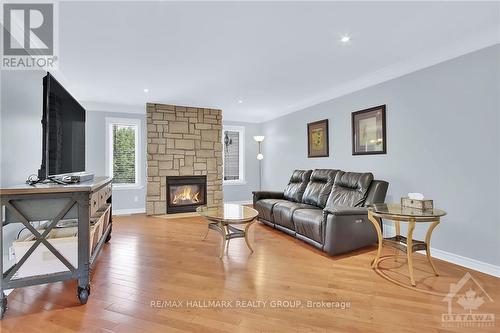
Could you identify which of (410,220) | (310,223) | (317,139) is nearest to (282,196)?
(317,139)

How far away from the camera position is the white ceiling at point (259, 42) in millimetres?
2141

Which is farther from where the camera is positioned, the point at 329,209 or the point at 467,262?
the point at 329,209

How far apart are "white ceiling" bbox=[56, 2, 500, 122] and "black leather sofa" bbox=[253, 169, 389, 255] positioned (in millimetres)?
1530

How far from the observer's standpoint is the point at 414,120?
320 centimetres

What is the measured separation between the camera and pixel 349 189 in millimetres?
3656

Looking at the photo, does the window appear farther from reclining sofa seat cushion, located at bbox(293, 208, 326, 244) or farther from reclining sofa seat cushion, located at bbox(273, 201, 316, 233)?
reclining sofa seat cushion, located at bbox(293, 208, 326, 244)

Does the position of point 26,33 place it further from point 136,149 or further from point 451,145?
point 451,145

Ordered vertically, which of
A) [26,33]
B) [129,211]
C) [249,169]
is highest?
[26,33]

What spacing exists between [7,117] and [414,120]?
4329mm

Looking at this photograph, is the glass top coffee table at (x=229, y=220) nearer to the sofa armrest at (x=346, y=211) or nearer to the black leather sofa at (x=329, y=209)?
the black leather sofa at (x=329, y=209)

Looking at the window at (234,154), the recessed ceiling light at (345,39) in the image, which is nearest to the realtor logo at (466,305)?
the recessed ceiling light at (345,39)

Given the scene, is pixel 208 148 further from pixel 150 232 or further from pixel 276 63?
pixel 276 63

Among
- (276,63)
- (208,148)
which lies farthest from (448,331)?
(208,148)

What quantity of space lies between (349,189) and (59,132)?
11.6 ft
